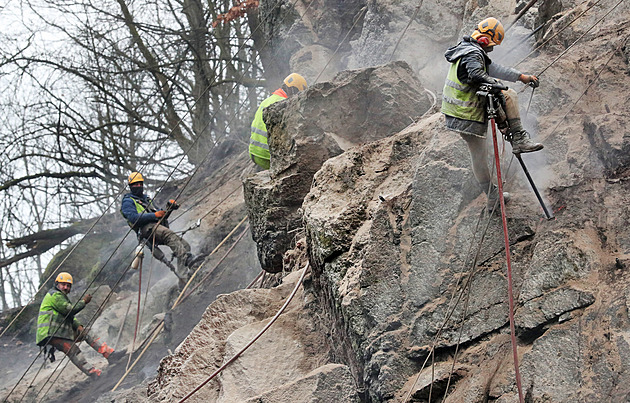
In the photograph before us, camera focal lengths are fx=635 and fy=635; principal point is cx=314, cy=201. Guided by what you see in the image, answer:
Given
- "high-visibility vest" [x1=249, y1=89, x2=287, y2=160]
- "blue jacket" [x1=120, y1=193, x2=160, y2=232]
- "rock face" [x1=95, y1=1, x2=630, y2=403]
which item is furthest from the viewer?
"blue jacket" [x1=120, y1=193, x2=160, y2=232]

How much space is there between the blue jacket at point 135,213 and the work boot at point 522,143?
6.31 m

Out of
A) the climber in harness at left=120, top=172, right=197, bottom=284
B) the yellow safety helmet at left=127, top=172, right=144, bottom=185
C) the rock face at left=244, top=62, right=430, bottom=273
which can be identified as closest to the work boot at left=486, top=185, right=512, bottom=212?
the rock face at left=244, top=62, right=430, bottom=273

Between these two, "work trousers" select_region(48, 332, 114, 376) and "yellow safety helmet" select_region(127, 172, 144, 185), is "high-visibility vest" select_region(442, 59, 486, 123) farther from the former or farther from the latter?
"work trousers" select_region(48, 332, 114, 376)

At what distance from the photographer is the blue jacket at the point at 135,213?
9.34m

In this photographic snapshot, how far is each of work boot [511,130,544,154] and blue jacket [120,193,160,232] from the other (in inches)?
248

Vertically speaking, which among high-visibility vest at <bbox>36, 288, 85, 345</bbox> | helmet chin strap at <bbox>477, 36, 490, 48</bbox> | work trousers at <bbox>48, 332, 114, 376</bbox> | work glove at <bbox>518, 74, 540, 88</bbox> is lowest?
work trousers at <bbox>48, 332, 114, 376</bbox>

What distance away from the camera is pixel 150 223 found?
9539 millimetres

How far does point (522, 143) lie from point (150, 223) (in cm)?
657

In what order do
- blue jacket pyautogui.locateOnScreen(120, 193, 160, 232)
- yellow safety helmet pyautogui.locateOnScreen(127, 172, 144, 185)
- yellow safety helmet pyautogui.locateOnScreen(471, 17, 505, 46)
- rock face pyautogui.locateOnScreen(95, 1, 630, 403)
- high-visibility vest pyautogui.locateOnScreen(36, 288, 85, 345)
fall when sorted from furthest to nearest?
yellow safety helmet pyautogui.locateOnScreen(127, 172, 144, 185)
blue jacket pyautogui.locateOnScreen(120, 193, 160, 232)
high-visibility vest pyautogui.locateOnScreen(36, 288, 85, 345)
yellow safety helmet pyautogui.locateOnScreen(471, 17, 505, 46)
rock face pyautogui.locateOnScreen(95, 1, 630, 403)

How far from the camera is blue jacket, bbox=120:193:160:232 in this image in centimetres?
934

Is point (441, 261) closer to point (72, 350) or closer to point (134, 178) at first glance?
point (134, 178)

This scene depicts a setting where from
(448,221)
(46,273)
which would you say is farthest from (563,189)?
(46,273)

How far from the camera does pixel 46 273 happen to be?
13773 mm

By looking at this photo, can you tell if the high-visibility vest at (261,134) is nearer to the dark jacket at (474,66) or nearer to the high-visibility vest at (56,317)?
the dark jacket at (474,66)
